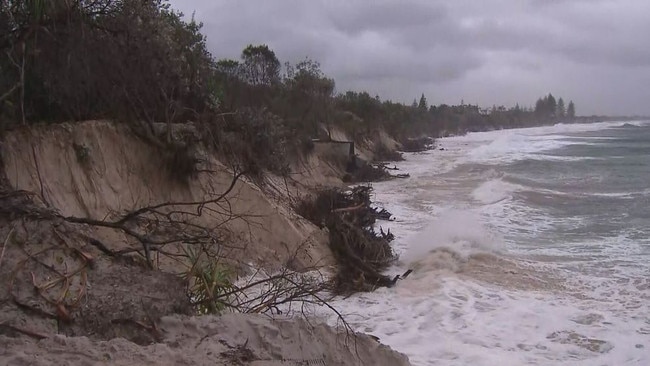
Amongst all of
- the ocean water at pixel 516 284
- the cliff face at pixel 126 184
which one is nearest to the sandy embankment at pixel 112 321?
the cliff face at pixel 126 184

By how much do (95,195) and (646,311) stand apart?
9.52m

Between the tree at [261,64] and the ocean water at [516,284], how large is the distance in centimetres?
1824

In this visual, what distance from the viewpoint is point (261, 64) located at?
41125mm

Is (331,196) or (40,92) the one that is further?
(331,196)

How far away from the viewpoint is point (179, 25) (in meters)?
15.3

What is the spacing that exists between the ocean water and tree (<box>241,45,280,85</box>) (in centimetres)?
1824

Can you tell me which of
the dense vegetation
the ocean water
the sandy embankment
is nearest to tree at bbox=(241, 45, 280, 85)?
the ocean water

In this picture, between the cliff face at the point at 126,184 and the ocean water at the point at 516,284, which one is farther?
the cliff face at the point at 126,184

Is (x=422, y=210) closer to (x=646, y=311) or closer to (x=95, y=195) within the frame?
(x=646, y=311)

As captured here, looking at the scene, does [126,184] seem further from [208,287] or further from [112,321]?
[112,321]

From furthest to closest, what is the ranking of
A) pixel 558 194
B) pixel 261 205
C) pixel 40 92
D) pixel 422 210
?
1. pixel 558 194
2. pixel 422 210
3. pixel 261 205
4. pixel 40 92

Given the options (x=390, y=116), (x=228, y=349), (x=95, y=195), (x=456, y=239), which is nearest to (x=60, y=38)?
(x=95, y=195)

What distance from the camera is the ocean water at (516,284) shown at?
8289 millimetres

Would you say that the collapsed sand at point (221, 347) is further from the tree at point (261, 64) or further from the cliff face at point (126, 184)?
the tree at point (261, 64)
